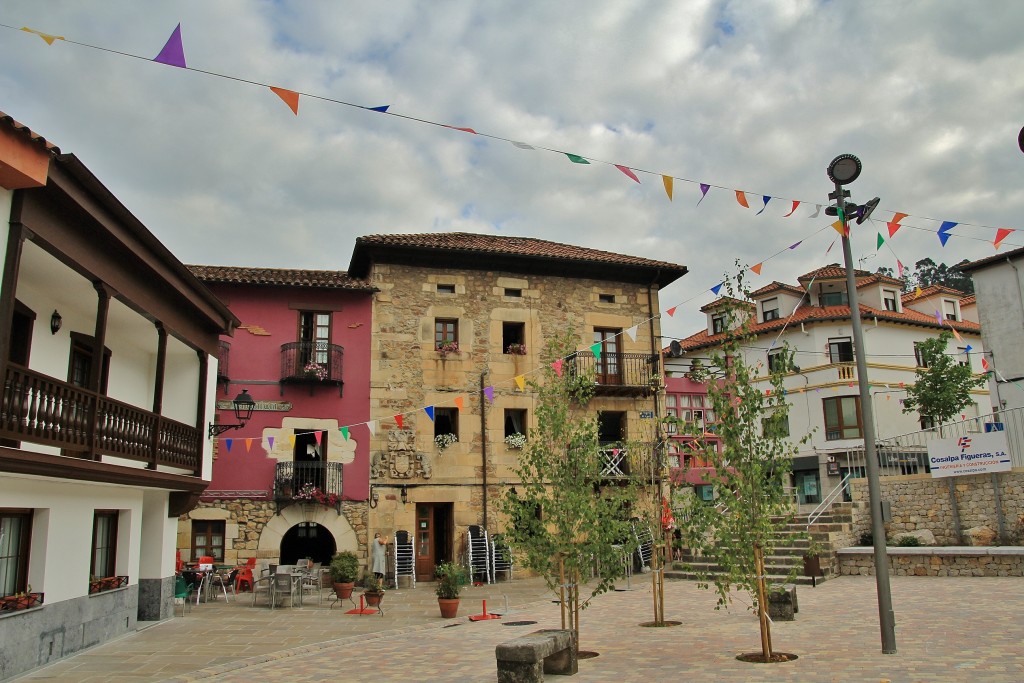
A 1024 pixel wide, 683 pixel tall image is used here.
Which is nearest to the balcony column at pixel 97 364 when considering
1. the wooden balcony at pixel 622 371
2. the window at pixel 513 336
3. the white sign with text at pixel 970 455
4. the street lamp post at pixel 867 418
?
the street lamp post at pixel 867 418

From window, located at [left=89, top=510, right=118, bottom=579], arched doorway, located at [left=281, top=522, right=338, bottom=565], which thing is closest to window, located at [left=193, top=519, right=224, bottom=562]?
arched doorway, located at [left=281, top=522, right=338, bottom=565]

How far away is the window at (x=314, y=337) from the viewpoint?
65.3 feet

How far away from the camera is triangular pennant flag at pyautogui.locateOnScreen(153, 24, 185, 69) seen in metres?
6.72

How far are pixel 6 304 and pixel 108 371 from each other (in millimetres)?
5491

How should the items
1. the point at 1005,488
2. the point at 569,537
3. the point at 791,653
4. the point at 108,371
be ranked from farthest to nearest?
the point at 1005,488
the point at 108,371
the point at 569,537
the point at 791,653

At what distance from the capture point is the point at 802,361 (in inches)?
1240

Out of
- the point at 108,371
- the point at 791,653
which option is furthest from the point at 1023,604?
the point at 108,371

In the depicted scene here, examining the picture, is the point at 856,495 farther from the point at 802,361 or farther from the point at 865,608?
the point at 802,361

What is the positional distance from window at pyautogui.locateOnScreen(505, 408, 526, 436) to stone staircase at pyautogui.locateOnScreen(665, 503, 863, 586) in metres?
5.38

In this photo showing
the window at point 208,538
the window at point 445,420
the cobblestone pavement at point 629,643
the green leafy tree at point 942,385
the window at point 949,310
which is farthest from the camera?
the window at point 949,310

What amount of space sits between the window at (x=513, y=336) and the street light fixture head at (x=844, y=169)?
12.5 meters

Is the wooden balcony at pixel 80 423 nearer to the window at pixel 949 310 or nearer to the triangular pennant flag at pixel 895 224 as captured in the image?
the triangular pennant flag at pixel 895 224

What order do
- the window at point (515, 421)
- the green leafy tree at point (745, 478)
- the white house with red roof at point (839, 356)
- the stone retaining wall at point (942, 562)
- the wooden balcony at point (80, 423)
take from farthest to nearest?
the white house with red roof at point (839, 356) < the window at point (515, 421) < the stone retaining wall at point (942, 562) < the green leafy tree at point (745, 478) < the wooden balcony at point (80, 423)

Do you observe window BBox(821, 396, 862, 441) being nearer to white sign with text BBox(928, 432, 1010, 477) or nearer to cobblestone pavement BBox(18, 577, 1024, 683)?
white sign with text BBox(928, 432, 1010, 477)
